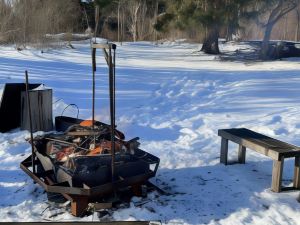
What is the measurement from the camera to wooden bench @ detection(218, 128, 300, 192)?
4.30 m

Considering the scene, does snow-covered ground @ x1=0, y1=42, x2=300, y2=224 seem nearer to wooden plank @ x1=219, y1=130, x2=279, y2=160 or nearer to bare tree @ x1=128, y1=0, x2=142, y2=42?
wooden plank @ x1=219, y1=130, x2=279, y2=160

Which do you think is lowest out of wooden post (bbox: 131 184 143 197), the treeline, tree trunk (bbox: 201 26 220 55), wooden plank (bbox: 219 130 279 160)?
wooden post (bbox: 131 184 143 197)

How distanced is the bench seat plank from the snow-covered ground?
1.23 feet

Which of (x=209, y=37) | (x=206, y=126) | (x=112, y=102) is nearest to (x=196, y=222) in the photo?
(x=112, y=102)

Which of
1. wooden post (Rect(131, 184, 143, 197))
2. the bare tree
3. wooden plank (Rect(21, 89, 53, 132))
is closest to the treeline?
the bare tree

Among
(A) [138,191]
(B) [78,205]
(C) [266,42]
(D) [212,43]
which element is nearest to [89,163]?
(B) [78,205]

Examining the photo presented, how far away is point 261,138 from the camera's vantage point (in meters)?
4.93

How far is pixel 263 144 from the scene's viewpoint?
4.58 metres

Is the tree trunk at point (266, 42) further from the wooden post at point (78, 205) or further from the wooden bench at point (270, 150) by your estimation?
the wooden post at point (78, 205)

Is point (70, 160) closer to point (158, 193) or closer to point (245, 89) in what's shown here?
point (158, 193)

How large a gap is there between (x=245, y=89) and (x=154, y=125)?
429 centimetres

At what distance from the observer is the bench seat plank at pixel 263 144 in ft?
14.1

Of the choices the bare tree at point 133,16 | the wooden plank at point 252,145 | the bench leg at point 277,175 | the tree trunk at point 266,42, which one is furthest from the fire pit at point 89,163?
the bare tree at point 133,16

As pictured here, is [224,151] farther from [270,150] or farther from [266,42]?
[266,42]
